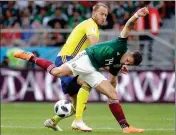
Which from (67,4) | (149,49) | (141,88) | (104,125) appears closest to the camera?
(104,125)

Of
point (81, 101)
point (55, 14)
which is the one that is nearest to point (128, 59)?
point (81, 101)

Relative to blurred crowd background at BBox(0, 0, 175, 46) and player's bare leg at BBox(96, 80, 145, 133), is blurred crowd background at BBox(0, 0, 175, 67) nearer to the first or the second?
blurred crowd background at BBox(0, 0, 175, 46)

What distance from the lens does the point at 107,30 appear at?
23906mm

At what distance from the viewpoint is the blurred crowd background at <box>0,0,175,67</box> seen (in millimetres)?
23469

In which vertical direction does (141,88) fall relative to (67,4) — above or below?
below

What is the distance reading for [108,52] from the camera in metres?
12.4

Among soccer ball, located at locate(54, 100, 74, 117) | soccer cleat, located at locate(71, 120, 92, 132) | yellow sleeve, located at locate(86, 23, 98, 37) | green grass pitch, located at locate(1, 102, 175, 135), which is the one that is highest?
yellow sleeve, located at locate(86, 23, 98, 37)

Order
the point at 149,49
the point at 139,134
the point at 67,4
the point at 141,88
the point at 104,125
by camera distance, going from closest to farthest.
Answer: the point at 139,134, the point at 104,125, the point at 141,88, the point at 149,49, the point at 67,4

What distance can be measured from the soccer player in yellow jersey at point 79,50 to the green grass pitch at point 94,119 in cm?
44

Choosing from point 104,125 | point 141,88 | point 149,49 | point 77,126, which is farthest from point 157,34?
point 77,126

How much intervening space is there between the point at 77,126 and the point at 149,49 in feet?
35.2

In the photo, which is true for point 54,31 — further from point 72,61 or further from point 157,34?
point 72,61

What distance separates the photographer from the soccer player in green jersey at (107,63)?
→ 12234mm

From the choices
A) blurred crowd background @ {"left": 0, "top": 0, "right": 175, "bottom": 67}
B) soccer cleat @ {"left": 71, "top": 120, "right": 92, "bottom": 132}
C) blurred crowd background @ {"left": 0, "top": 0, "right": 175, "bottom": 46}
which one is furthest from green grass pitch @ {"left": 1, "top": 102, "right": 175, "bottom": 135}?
blurred crowd background @ {"left": 0, "top": 0, "right": 175, "bottom": 46}
